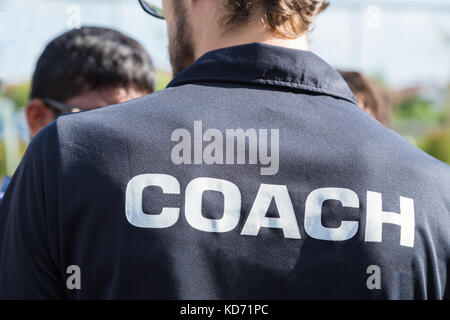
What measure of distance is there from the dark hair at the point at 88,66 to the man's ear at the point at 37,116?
0.07 metres

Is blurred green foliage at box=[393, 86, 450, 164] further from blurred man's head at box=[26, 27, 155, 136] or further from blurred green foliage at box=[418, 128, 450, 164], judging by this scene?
blurred man's head at box=[26, 27, 155, 136]

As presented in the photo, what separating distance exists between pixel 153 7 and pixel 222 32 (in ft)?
1.06

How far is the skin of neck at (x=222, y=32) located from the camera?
1.19 m

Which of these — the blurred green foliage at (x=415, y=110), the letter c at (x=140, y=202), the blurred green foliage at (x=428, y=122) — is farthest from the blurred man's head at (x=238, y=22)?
the blurred green foliage at (x=415, y=110)

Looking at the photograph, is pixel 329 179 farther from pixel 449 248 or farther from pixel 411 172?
pixel 449 248

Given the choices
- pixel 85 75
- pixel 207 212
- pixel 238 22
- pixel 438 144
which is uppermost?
pixel 438 144

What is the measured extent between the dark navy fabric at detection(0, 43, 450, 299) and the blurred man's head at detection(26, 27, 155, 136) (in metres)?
1.11

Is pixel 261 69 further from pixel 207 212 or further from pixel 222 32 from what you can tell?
pixel 207 212

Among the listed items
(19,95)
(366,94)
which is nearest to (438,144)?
(19,95)

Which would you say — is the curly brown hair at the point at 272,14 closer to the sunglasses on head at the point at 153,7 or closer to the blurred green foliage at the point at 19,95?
the sunglasses on head at the point at 153,7

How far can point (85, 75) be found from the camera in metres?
2.23

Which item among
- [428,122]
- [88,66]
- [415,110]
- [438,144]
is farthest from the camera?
[415,110]
